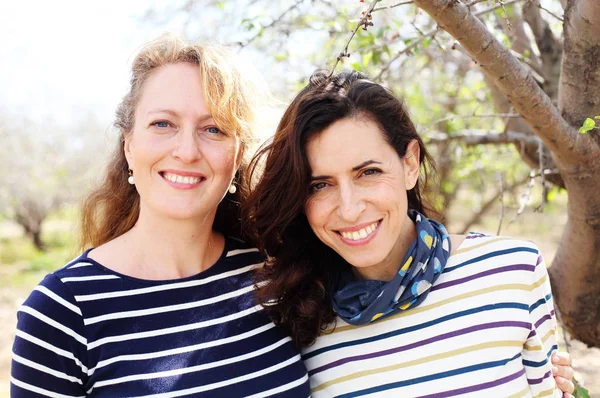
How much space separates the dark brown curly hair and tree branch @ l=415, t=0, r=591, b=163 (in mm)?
307

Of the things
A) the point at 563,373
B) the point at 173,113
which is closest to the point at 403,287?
the point at 563,373

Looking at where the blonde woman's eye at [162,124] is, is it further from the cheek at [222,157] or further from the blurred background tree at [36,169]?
the blurred background tree at [36,169]

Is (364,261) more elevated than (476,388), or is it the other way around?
(364,261)

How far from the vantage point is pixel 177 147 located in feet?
6.31

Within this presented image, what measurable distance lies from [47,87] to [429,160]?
17.0m

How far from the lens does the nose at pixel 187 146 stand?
6.25 feet

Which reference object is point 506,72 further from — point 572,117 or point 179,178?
point 179,178

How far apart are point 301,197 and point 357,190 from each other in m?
0.18

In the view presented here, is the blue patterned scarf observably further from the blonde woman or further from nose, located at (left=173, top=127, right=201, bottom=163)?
nose, located at (left=173, top=127, right=201, bottom=163)

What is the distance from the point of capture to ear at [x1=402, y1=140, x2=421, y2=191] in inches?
79.1

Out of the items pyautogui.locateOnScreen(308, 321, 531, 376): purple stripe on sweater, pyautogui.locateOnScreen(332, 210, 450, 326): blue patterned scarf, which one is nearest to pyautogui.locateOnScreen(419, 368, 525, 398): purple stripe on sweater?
pyautogui.locateOnScreen(308, 321, 531, 376): purple stripe on sweater

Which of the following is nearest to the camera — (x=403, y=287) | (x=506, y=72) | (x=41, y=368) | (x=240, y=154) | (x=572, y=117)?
(x=41, y=368)

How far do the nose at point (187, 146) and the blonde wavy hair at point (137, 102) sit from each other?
97 millimetres

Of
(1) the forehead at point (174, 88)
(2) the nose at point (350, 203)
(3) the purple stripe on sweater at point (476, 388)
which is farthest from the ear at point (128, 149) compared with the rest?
(3) the purple stripe on sweater at point (476, 388)
